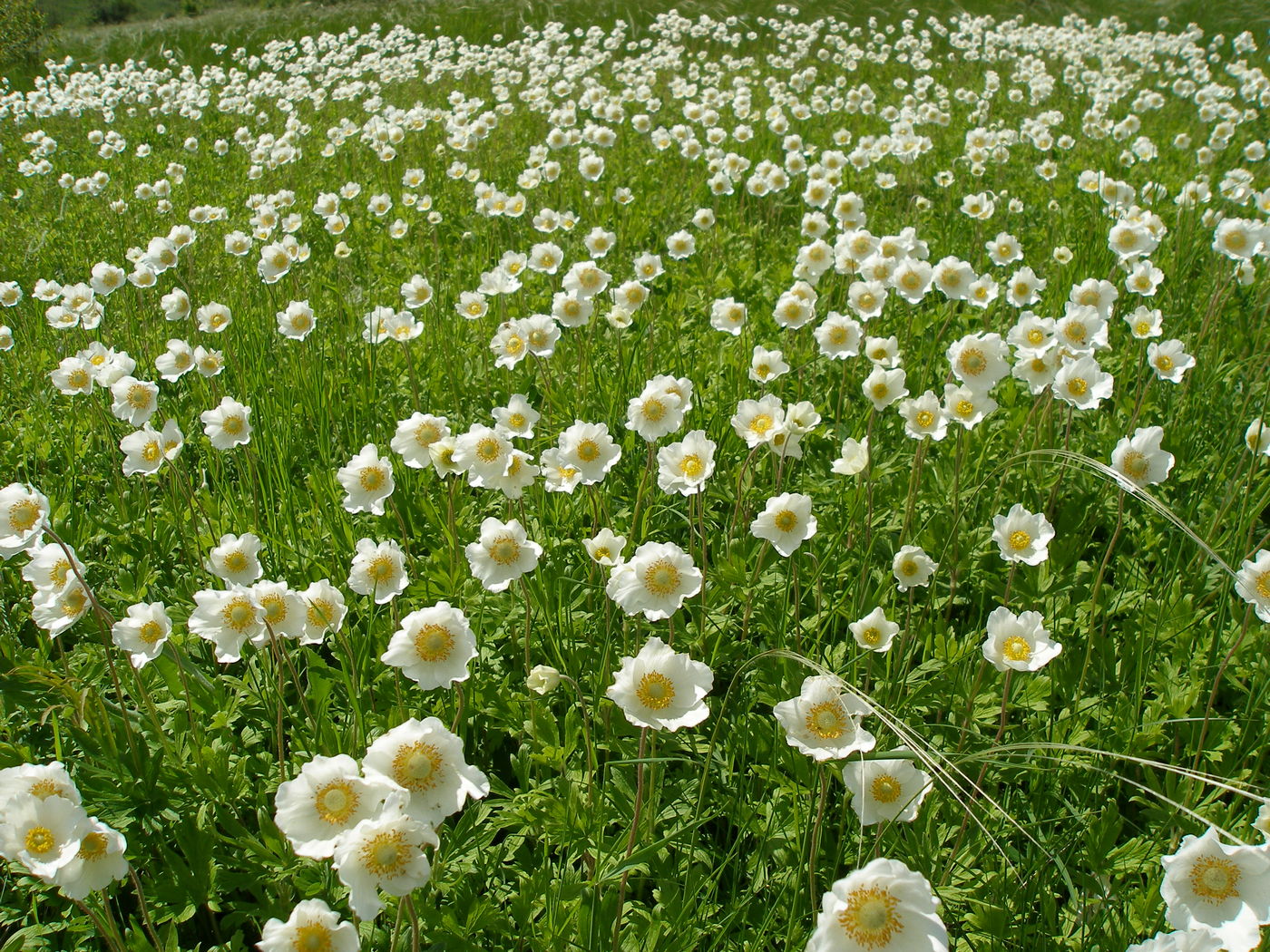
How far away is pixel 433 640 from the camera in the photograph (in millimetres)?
1993

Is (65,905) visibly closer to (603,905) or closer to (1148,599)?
(603,905)

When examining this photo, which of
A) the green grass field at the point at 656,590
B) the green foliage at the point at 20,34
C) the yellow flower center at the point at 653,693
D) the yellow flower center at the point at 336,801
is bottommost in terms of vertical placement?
the green grass field at the point at 656,590

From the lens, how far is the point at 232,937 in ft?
6.31

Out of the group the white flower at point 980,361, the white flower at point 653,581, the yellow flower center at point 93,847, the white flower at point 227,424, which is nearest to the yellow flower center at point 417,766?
the yellow flower center at point 93,847

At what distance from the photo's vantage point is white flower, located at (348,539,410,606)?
2404 millimetres

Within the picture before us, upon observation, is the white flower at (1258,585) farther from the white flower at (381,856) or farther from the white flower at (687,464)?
the white flower at (381,856)

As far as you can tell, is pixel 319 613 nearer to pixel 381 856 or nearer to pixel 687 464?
pixel 381 856

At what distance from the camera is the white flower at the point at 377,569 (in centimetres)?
240

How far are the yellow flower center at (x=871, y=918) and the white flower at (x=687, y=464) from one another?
1486 mm

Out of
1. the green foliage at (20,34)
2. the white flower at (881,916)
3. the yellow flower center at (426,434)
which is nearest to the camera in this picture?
the white flower at (881,916)

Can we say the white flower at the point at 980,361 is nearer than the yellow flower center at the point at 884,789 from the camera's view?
No

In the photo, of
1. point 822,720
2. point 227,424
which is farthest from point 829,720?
point 227,424

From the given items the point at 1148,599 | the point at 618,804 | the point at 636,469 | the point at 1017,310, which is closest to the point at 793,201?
the point at 1017,310

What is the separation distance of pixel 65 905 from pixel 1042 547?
2.79m
